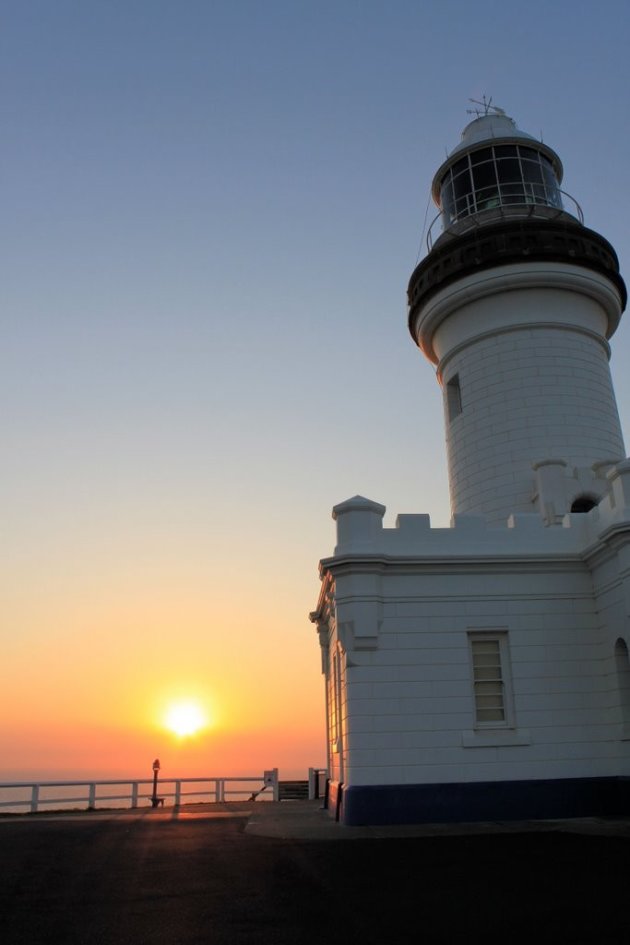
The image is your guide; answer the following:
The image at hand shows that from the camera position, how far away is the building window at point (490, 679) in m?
12.6

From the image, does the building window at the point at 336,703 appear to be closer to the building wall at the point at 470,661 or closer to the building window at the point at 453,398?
the building wall at the point at 470,661

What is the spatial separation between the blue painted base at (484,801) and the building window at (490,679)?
1001 millimetres

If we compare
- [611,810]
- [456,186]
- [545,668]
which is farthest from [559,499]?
[456,186]

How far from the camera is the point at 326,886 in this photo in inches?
269

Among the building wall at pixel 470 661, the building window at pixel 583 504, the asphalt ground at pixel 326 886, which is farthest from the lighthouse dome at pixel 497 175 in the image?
the asphalt ground at pixel 326 886

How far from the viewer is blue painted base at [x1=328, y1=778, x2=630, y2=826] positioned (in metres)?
11.8

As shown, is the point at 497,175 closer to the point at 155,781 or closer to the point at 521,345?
the point at 521,345

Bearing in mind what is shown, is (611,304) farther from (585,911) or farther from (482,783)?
(585,911)

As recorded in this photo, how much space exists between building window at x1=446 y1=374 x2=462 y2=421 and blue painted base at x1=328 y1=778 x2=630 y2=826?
8.37 m

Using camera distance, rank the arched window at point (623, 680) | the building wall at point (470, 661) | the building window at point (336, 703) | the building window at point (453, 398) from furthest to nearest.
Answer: the building window at point (453, 398), the building window at point (336, 703), the arched window at point (623, 680), the building wall at point (470, 661)

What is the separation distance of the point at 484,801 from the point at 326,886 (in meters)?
5.93

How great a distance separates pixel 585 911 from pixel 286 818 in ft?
29.8

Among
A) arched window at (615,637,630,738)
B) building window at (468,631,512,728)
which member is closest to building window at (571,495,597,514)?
arched window at (615,637,630,738)

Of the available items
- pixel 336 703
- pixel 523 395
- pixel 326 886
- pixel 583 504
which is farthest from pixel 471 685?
pixel 523 395
